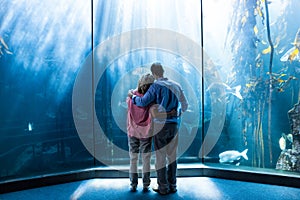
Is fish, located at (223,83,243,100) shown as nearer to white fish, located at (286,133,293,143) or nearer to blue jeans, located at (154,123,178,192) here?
white fish, located at (286,133,293,143)

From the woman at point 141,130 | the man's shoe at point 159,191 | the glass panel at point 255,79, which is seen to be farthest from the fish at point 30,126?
the glass panel at point 255,79

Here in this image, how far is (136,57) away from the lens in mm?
3219

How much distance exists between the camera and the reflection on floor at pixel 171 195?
7.75ft

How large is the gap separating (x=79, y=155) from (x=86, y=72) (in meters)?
1.11

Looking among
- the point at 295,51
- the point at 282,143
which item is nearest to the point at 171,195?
the point at 282,143

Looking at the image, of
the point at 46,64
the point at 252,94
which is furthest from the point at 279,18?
the point at 46,64

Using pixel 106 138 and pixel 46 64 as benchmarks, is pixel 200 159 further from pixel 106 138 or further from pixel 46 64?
pixel 46 64

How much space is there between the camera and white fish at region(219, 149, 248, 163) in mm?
3047

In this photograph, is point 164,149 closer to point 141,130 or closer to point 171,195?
point 141,130

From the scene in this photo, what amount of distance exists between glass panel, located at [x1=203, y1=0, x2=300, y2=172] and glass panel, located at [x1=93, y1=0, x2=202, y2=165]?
0.69 ft

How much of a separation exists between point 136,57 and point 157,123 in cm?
125

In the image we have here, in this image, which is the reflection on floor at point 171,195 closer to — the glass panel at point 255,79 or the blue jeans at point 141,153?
the blue jeans at point 141,153

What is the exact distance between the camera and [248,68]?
3.00 metres

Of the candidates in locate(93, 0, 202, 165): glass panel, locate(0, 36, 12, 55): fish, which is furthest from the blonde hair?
locate(0, 36, 12, 55): fish
